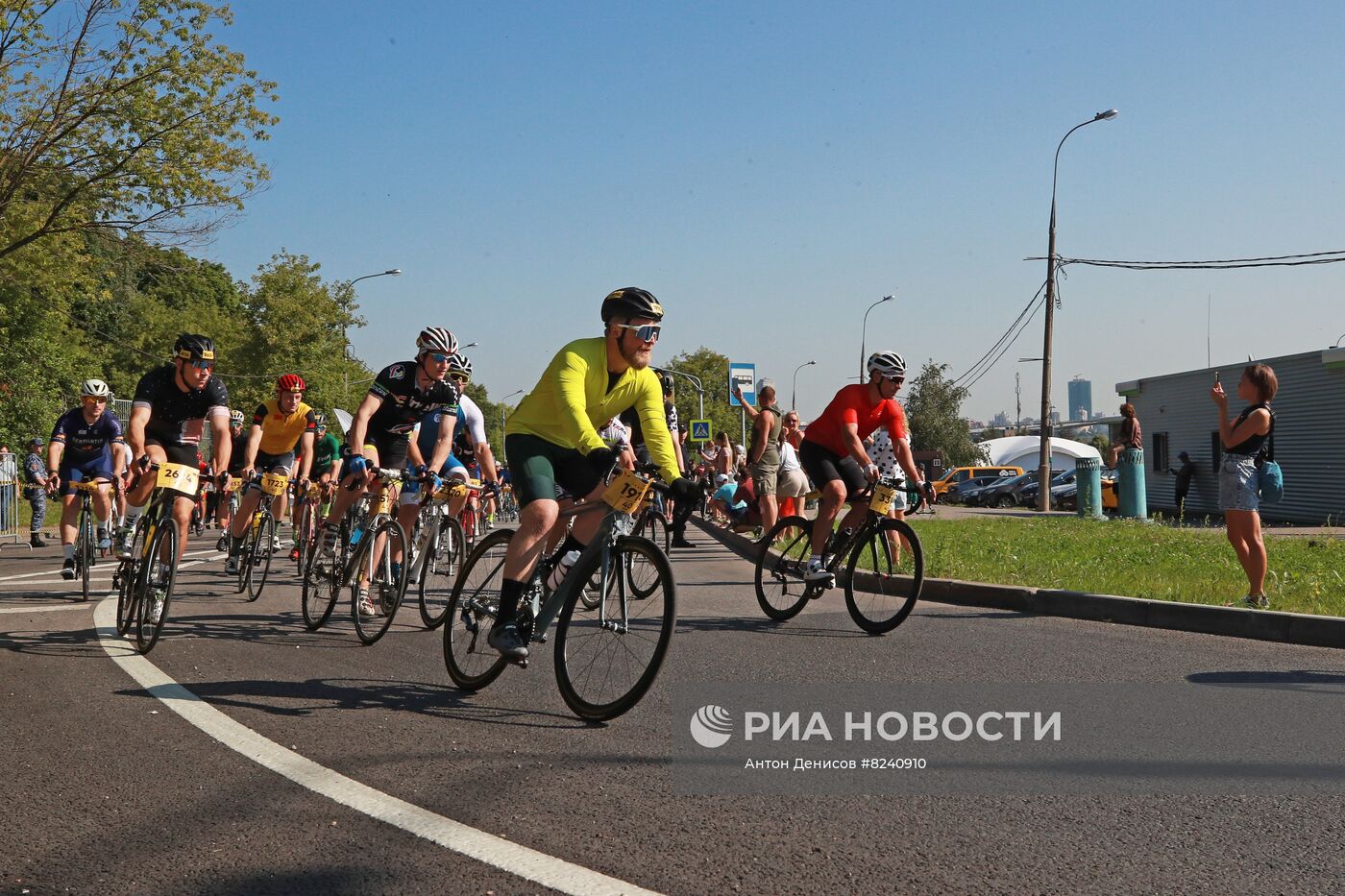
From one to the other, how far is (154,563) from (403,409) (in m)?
1.91

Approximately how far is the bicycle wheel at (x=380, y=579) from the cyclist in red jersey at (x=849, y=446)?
274 cm

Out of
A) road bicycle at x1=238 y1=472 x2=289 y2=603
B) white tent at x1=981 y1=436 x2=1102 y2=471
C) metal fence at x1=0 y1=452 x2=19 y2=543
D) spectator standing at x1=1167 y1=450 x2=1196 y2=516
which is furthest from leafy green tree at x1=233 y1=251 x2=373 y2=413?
white tent at x1=981 y1=436 x2=1102 y2=471

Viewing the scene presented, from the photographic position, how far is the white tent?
78.9 meters

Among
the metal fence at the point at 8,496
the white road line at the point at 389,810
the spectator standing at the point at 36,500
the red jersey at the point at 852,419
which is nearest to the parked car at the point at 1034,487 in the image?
the metal fence at the point at 8,496

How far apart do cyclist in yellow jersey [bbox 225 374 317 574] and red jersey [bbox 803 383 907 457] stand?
4.27m

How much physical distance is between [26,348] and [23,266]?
4.80m

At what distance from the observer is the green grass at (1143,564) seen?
9164mm

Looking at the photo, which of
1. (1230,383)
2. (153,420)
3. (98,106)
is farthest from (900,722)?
(1230,383)

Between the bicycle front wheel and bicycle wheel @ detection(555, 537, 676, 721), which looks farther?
the bicycle front wheel

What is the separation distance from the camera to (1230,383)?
3148 cm

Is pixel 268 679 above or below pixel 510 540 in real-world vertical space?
below

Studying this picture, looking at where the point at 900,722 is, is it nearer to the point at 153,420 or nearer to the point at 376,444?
the point at 376,444

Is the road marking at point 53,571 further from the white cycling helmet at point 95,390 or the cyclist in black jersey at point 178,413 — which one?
the cyclist in black jersey at point 178,413

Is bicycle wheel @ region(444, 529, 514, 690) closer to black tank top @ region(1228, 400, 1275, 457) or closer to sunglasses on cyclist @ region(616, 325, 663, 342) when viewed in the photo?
sunglasses on cyclist @ region(616, 325, 663, 342)
